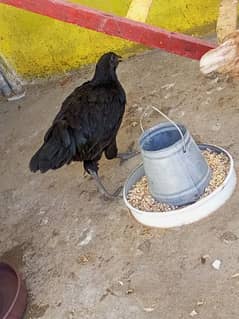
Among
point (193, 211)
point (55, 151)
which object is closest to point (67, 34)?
point (55, 151)

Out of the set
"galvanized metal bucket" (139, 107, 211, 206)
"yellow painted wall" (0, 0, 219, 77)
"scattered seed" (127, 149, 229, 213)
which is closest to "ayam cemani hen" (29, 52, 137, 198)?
"scattered seed" (127, 149, 229, 213)

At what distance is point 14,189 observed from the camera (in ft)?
12.0

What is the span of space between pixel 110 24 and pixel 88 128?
0.48 metres

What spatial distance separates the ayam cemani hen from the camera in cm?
304

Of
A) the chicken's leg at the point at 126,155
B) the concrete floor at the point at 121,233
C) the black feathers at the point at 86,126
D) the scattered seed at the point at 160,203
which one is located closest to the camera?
the concrete floor at the point at 121,233

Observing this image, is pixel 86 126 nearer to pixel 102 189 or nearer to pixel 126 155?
pixel 102 189

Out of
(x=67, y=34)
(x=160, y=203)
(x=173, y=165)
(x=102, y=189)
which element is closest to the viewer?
(x=173, y=165)

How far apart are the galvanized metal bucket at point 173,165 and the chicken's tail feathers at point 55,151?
36cm

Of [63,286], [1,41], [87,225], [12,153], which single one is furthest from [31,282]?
[1,41]

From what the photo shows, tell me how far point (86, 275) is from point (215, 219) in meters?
0.59

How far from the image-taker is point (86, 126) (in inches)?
123

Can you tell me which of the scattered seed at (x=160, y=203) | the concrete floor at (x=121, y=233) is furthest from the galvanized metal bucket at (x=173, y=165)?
the concrete floor at (x=121, y=233)

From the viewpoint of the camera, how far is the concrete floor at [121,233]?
8.54 ft

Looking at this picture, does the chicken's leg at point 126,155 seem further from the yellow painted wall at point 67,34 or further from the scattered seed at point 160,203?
the yellow painted wall at point 67,34
